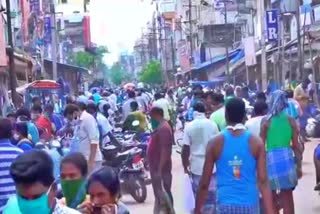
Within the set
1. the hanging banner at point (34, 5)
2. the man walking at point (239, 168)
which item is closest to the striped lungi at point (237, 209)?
the man walking at point (239, 168)

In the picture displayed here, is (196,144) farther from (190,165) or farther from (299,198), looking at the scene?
(299,198)

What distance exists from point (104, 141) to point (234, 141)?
8.98 m

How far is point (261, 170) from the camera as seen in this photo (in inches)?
302

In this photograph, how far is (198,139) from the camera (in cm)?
1085

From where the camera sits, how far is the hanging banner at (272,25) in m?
41.6

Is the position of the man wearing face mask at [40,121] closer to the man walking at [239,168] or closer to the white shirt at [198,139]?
the white shirt at [198,139]

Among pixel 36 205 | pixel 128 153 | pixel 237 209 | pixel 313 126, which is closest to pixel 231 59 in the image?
pixel 313 126

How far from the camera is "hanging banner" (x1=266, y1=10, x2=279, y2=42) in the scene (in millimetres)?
41625

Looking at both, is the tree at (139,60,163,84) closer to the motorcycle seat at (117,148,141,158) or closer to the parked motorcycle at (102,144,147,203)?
the parked motorcycle at (102,144,147,203)

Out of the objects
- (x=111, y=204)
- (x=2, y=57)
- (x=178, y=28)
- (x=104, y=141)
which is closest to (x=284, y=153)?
(x=111, y=204)

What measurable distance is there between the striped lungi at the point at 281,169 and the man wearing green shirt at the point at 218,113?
6.31 feet

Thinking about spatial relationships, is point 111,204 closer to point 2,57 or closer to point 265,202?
point 265,202

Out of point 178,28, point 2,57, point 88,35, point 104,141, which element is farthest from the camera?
point 88,35

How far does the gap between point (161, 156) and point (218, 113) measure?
3.42ft
